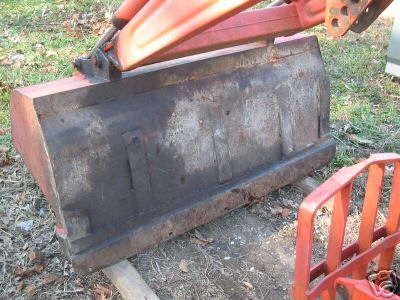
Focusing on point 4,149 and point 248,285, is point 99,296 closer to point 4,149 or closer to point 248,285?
point 248,285

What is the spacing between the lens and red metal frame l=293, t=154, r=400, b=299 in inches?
64.4

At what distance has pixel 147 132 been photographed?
237 cm

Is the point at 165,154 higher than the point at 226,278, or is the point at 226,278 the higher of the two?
the point at 165,154

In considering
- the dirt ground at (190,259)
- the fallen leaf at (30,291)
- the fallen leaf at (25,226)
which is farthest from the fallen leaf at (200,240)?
the fallen leaf at (25,226)

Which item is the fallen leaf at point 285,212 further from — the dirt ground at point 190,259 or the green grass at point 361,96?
the green grass at point 361,96

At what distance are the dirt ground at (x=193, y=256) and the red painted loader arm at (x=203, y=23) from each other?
1.11 metres

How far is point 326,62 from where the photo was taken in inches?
204

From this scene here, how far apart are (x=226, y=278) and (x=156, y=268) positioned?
1.27ft

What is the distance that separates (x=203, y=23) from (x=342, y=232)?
961 mm

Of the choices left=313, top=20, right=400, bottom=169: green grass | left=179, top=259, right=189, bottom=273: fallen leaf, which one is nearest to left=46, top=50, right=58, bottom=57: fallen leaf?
left=313, top=20, right=400, bottom=169: green grass

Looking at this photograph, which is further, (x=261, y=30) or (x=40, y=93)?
(x=261, y=30)

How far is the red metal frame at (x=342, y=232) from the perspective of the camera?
5.37 feet

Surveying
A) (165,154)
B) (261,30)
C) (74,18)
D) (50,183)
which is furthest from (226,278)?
(74,18)

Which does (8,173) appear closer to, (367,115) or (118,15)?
(118,15)
